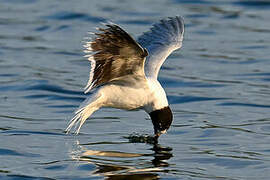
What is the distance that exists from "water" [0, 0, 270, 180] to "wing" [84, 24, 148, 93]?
0.85 m

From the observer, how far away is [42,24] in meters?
17.0

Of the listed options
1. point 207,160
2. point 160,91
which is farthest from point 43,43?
point 207,160

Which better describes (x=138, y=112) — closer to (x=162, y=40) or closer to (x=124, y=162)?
(x=162, y=40)

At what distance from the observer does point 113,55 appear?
7.54m

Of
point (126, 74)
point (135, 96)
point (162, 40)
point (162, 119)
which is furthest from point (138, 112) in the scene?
point (126, 74)

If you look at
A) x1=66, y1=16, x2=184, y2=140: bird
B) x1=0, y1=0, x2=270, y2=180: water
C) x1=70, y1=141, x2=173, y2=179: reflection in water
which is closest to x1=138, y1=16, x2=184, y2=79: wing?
x1=66, y1=16, x2=184, y2=140: bird

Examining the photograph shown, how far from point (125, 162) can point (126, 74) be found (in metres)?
0.99

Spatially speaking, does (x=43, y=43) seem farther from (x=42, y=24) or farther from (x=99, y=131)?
(x=99, y=131)

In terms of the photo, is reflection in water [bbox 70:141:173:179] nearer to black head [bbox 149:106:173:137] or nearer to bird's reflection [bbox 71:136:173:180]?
bird's reflection [bbox 71:136:173:180]

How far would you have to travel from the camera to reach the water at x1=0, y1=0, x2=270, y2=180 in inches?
303

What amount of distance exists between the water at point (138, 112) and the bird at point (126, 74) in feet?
1.26

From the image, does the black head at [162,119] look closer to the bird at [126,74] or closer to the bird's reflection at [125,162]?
the bird at [126,74]

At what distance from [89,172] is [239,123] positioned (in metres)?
2.97

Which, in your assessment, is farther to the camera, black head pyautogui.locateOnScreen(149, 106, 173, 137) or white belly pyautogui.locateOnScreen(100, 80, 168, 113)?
black head pyautogui.locateOnScreen(149, 106, 173, 137)
